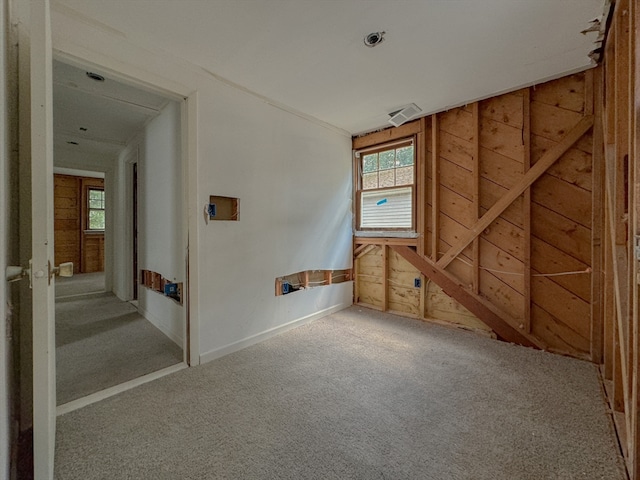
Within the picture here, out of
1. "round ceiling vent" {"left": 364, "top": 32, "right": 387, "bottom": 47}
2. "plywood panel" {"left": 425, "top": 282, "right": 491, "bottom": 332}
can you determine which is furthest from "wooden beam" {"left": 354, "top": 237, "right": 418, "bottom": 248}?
"round ceiling vent" {"left": 364, "top": 32, "right": 387, "bottom": 47}

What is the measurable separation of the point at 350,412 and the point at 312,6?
8.00 ft

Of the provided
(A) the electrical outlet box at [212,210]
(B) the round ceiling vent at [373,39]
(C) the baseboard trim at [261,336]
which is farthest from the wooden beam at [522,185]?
(A) the electrical outlet box at [212,210]

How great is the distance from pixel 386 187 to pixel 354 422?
9.17ft

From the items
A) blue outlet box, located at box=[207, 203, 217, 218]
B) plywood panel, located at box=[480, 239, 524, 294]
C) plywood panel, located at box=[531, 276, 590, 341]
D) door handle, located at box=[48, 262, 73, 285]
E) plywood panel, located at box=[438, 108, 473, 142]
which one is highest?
plywood panel, located at box=[438, 108, 473, 142]

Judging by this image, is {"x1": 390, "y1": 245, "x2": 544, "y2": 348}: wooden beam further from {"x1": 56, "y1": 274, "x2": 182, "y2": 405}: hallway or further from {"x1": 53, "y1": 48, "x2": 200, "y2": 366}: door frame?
{"x1": 56, "y1": 274, "x2": 182, "y2": 405}: hallway

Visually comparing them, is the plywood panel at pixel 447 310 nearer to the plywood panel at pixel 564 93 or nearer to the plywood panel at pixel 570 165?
the plywood panel at pixel 570 165

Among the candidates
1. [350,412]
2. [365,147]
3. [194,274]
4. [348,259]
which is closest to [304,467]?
[350,412]

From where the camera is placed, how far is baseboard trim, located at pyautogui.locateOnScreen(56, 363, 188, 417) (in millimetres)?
1640

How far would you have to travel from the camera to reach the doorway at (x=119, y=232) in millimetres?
2174

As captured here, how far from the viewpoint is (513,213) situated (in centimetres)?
263

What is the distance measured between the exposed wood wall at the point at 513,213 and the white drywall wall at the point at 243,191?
1.19m

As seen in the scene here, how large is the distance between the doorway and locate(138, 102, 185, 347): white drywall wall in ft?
0.03

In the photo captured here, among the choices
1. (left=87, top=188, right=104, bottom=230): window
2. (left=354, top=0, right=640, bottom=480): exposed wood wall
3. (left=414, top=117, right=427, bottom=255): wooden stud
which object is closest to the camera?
(left=354, top=0, right=640, bottom=480): exposed wood wall

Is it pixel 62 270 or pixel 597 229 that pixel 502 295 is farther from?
pixel 62 270
